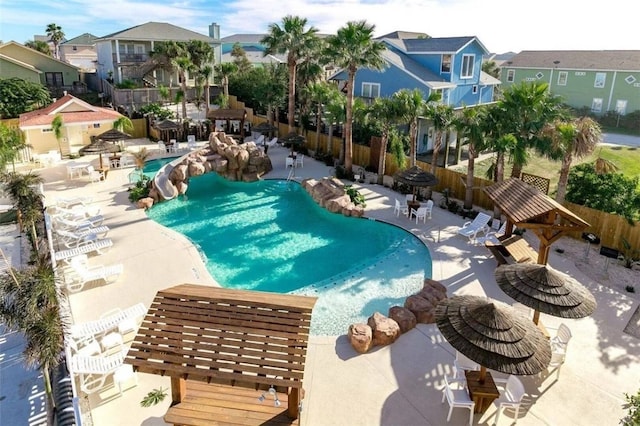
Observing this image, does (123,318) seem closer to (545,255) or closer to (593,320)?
(545,255)

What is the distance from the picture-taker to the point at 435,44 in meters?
33.9

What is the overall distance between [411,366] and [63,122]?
26588 mm

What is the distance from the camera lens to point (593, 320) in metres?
12.5

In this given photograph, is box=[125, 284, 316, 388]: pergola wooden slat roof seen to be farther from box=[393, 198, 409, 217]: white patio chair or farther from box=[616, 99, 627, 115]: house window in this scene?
box=[616, 99, 627, 115]: house window

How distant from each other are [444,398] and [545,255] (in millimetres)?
6059

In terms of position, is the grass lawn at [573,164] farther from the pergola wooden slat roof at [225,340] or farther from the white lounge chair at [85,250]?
the pergola wooden slat roof at [225,340]

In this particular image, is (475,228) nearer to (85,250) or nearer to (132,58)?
(85,250)

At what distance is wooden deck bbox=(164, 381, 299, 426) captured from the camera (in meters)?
7.39

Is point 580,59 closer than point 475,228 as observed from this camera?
No

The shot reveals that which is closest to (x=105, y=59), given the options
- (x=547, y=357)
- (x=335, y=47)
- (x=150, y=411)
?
(x=335, y=47)

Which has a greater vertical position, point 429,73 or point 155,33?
point 155,33

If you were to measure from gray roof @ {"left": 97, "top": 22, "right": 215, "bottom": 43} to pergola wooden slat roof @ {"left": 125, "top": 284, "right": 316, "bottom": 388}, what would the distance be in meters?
48.1

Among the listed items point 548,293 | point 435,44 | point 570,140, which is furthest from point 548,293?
point 435,44

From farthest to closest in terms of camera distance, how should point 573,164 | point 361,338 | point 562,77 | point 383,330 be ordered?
1. point 562,77
2. point 573,164
3. point 383,330
4. point 361,338
